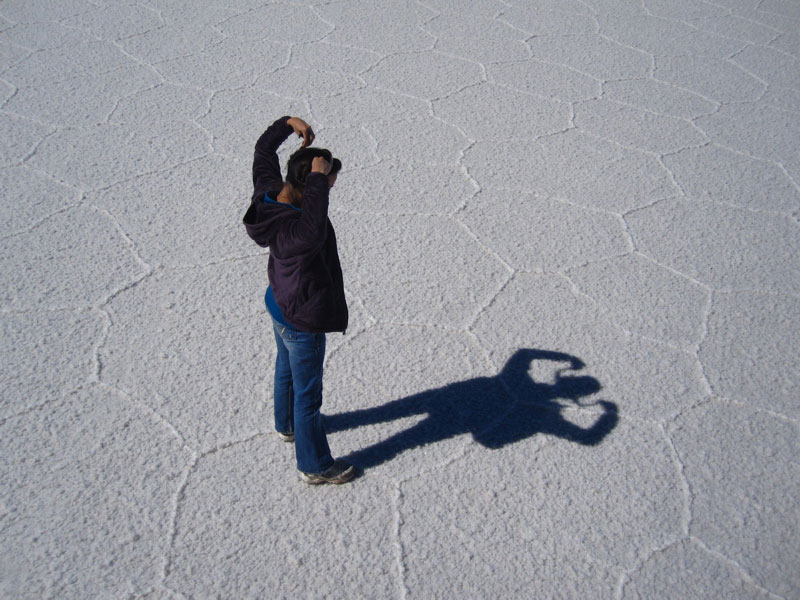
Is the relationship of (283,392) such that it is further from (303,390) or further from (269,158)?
(269,158)

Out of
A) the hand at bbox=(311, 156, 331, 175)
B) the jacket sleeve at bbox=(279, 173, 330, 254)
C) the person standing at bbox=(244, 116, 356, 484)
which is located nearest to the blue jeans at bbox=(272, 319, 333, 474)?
the person standing at bbox=(244, 116, 356, 484)

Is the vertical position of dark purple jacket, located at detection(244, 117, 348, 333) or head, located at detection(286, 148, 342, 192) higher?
head, located at detection(286, 148, 342, 192)

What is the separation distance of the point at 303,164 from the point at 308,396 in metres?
0.51

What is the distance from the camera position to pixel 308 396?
155 cm

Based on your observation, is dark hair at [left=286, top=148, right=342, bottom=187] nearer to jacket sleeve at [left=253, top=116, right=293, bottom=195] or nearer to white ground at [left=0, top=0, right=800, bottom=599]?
jacket sleeve at [left=253, top=116, right=293, bottom=195]

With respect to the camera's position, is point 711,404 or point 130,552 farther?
point 711,404

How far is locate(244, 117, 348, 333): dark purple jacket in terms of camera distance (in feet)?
4.30

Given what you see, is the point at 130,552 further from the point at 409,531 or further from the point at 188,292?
the point at 188,292

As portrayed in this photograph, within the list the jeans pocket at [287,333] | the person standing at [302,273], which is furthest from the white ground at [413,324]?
the jeans pocket at [287,333]

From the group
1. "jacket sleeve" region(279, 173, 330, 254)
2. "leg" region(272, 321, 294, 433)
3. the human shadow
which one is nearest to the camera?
"jacket sleeve" region(279, 173, 330, 254)

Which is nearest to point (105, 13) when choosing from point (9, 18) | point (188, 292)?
point (9, 18)

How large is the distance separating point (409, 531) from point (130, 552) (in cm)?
60

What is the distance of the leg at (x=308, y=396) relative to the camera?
1511mm

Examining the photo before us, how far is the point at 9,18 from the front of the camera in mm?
3906
